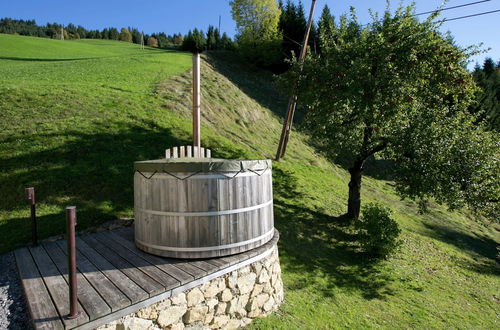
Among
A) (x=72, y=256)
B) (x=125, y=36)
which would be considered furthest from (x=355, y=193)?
(x=125, y=36)

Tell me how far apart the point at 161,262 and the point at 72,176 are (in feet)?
17.0

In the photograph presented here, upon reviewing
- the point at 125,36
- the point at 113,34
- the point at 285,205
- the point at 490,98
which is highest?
the point at 113,34

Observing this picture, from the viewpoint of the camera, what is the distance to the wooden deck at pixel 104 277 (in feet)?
11.7

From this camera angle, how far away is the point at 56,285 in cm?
416

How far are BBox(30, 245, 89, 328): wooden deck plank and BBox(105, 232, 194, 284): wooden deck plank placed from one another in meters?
1.16

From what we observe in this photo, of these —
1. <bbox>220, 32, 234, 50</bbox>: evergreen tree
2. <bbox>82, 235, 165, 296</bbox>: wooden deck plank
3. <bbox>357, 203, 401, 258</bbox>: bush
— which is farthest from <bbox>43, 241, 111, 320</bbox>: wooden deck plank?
<bbox>220, 32, 234, 50</bbox>: evergreen tree

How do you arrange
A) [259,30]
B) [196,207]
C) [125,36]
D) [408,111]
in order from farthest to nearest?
[125,36]
[259,30]
[408,111]
[196,207]

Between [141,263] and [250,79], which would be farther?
[250,79]

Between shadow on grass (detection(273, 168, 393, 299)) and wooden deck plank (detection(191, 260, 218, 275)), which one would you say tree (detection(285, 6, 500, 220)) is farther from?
wooden deck plank (detection(191, 260, 218, 275))

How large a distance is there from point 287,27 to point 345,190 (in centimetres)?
3593

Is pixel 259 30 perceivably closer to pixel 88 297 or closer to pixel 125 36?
pixel 88 297

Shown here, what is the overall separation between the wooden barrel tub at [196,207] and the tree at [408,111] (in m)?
6.24

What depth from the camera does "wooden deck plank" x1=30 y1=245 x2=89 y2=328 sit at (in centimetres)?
338

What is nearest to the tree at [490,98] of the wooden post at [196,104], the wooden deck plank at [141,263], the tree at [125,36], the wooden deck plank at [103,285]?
the wooden post at [196,104]
